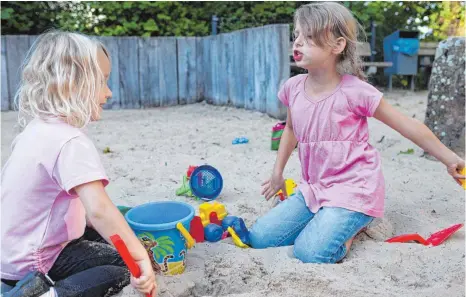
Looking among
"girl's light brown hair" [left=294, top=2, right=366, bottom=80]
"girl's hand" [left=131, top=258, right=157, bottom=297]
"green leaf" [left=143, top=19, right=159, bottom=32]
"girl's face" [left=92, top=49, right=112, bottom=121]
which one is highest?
"girl's light brown hair" [left=294, top=2, right=366, bottom=80]

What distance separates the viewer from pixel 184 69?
6547 millimetres

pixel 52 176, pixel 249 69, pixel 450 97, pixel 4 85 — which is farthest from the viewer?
pixel 4 85

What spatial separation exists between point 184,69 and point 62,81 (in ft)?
16.8

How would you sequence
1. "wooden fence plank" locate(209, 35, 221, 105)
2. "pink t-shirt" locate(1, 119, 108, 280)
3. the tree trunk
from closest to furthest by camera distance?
"pink t-shirt" locate(1, 119, 108, 280)
the tree trunk
"wooden fence plank" locate(209, 35, 221, 105)

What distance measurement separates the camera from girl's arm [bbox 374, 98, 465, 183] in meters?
1.94

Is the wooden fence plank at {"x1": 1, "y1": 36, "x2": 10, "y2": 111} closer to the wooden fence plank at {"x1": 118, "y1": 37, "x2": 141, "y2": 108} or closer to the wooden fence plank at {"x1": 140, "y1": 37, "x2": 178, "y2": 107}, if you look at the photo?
the wooden fence plank at {"x1": 118, "y1": 37, "x2": 141, "y2": 108}

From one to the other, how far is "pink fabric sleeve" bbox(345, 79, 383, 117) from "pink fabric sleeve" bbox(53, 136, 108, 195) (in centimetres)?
108

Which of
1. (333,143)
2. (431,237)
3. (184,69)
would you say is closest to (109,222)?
(333,143)

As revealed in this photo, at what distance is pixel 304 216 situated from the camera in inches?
84.8

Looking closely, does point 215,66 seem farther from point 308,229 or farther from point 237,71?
point 308,229

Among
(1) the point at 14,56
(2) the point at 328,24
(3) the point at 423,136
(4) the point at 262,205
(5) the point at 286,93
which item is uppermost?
(2) the point at 328,24

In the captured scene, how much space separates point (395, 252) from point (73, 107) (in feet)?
4.08

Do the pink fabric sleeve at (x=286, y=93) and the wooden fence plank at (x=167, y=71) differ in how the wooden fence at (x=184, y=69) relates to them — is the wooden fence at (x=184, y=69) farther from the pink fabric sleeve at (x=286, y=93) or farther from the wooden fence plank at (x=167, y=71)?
the pink fabric sleeve at (x=286, y=93)

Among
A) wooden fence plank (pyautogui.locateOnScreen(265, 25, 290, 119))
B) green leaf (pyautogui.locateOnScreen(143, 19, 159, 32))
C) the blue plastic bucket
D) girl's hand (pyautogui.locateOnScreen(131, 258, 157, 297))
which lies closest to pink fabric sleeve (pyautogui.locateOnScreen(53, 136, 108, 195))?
girl's hand (pyautogui.locateOnScreen(131, 258, 157, 297))
